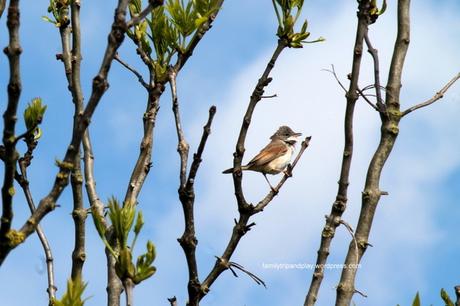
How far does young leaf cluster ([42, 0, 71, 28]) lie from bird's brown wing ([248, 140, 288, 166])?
254 inches

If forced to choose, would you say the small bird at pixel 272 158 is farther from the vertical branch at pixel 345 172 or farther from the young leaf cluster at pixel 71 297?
the young leaf cluster at pixel 71 297

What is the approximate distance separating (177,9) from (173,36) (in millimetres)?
246

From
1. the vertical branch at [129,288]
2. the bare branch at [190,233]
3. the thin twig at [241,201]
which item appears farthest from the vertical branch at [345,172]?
the vertical branch at [129,288]

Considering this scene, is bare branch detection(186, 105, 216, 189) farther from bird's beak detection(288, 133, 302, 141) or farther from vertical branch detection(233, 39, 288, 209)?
bird's beak detection(288, 133, 302, 141)

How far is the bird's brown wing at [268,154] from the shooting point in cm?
1297

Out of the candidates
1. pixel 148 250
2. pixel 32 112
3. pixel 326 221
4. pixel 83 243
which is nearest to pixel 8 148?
pixel 148 250

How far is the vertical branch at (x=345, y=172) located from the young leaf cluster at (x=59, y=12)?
2877 millimetres

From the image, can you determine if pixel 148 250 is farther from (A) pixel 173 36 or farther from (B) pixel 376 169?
(A) pixel 173 36

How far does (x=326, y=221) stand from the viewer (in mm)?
5562

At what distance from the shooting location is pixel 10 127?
11.1 feet

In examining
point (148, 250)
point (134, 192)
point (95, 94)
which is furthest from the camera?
point (134, 192)

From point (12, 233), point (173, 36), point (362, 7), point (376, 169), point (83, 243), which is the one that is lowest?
point (12, 233)

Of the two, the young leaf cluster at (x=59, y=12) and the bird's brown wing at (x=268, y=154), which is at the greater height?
the bird's brown wing at (x=268, y=154)

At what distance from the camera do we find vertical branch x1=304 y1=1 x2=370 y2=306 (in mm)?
4984
